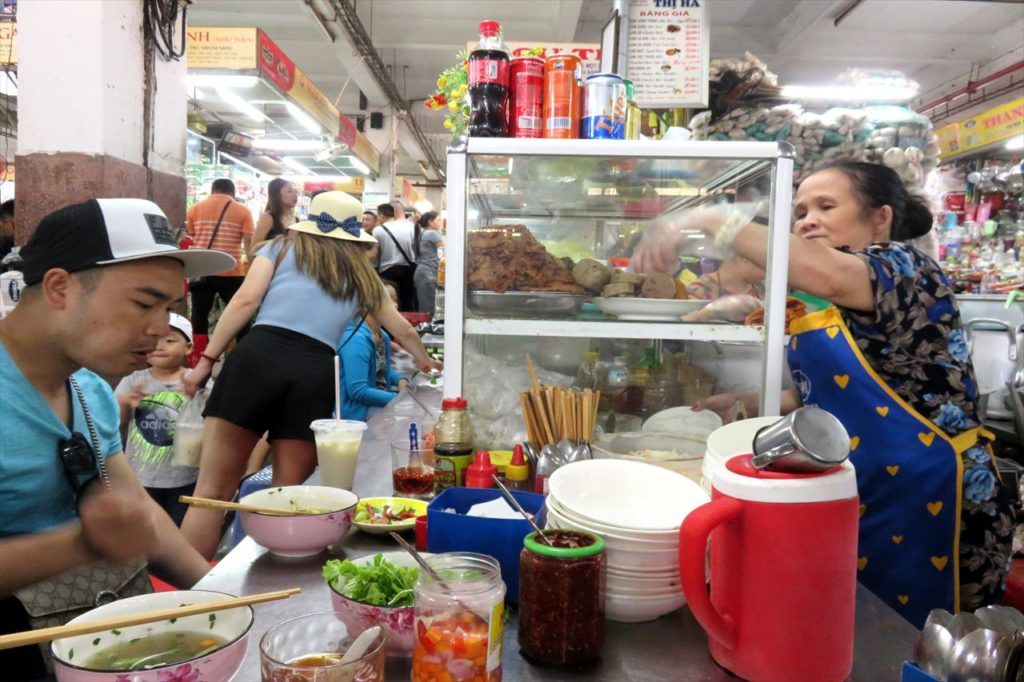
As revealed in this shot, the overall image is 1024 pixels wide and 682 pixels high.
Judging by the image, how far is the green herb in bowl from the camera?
1.02m

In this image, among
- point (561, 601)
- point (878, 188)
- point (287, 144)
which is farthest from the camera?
point (287, 144)

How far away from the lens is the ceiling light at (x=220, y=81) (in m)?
6.91

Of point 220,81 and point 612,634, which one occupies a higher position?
point 220,81

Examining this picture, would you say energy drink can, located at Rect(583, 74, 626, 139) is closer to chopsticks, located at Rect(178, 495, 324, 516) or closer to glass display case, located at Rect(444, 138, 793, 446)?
glass display case, located at Rect(444, 138, 793, 446)

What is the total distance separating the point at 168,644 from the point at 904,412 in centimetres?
173

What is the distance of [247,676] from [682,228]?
4.92 ft

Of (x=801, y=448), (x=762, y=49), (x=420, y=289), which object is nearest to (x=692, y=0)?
(x=801, y=448)

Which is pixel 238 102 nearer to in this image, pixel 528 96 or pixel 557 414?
pixel 528 96

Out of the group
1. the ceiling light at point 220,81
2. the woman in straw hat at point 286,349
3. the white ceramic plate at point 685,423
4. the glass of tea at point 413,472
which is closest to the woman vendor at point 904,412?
the white ceramic plate at point 685,423

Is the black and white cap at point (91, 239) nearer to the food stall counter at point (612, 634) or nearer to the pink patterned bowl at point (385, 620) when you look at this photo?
the food stall counter at point (612, 634)

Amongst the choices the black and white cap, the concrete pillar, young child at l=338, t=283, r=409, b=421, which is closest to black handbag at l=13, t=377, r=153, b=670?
the black and white cap

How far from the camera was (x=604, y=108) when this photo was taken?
1826mm

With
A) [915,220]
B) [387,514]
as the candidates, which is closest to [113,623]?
[387,514]

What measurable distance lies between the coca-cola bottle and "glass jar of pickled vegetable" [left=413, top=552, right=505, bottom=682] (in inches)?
50.9
